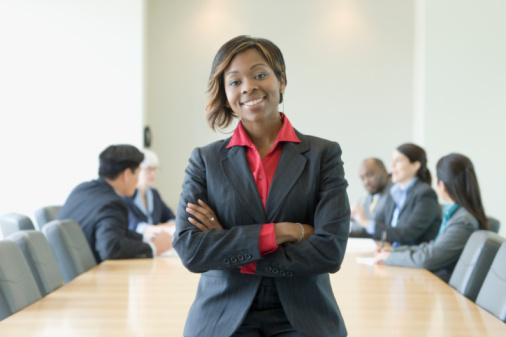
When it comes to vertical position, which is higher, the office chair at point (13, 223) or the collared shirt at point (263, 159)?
the collared shirt at point (263, 159)

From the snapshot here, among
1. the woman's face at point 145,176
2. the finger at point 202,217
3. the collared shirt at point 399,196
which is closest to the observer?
the finger at point 202,217

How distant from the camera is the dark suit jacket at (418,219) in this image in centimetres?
464

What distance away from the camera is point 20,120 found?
23.6 ft

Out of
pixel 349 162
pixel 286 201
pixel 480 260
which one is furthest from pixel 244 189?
pixel 349 162

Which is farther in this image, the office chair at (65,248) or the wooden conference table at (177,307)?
the office chair at (65,248)

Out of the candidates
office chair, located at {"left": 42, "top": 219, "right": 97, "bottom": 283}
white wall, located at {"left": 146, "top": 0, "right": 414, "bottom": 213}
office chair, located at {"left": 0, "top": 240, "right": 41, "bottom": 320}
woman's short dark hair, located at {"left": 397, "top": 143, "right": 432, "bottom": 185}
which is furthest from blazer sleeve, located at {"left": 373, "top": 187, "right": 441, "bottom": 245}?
white wall, located at {"left": 146, "top": 0, "right": 414, "bottom": 213}

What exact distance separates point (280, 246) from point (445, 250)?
2156 millimetres

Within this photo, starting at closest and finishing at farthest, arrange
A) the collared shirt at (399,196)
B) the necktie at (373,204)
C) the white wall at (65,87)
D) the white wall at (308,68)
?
the collared shirt at (399,196) < the necktie at (373,204) < the white wall at (65,87) < the white wall at (308,68)

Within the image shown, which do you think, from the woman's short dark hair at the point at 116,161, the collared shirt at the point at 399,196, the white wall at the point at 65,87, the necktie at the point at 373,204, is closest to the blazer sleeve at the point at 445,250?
the collared shirt at the point at 399,196

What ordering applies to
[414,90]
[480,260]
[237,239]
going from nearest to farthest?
[237,239] → [480,260] → [414,90]

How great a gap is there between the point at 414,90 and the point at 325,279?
709 centimetres

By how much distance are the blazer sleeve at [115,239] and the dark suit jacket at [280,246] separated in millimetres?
2215

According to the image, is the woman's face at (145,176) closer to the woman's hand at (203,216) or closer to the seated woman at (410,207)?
the seated woman at (410,207)

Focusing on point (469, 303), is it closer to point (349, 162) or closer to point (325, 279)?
point (325, 279)
